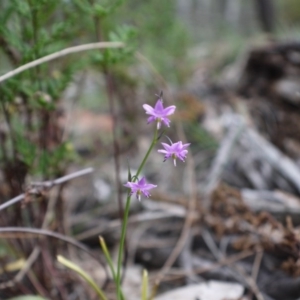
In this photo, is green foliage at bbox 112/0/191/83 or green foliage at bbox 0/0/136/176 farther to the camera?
green foliage at bbox 112/0/191/83

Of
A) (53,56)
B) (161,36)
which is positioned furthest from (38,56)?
(161,36)

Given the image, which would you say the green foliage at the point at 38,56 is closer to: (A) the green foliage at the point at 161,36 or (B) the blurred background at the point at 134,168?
(B) the blurred background at the point at 134,168

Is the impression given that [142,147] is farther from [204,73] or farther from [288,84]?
[204,73]

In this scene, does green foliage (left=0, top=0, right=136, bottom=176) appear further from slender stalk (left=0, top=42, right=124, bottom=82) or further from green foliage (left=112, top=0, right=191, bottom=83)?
green foliage (left=112, top=0, right=191, bottom=83)

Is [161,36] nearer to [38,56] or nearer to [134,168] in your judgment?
[134,168]

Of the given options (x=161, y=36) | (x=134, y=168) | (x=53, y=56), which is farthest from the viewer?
(x=161, y=36)

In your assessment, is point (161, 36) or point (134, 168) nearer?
point (134, 168)

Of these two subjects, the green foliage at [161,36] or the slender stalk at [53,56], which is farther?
the green foliage at [161,36]

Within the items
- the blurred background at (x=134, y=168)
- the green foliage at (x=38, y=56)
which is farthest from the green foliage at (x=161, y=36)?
the green foliage at (x=38, y=56)

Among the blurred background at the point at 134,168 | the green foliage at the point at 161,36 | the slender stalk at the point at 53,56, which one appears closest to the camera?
the slender stalk at the point at 53,56

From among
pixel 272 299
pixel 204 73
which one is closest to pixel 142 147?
pixel 272 299

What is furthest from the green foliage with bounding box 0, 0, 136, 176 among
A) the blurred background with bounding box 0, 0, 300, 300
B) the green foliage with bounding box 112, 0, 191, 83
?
the green foliage with bounding box 112, 0, 191, 83
